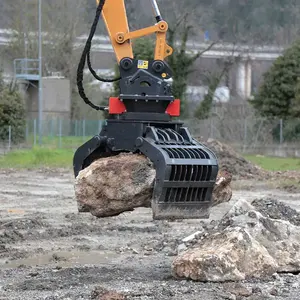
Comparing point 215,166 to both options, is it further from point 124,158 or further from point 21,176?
point 21,176

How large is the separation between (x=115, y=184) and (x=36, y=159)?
22.3 meters

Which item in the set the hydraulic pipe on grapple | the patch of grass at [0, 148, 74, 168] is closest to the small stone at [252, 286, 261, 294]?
the hydraulic pipe on grapple

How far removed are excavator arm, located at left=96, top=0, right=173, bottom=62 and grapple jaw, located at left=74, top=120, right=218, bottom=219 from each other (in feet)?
3.35

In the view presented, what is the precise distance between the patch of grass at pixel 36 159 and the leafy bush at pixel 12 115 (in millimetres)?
4425

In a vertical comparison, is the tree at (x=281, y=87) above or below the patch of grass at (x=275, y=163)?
above

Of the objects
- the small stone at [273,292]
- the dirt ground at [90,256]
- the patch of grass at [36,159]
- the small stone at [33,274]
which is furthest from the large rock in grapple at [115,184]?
the patch of grass at [36,159]

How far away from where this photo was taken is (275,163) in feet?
110

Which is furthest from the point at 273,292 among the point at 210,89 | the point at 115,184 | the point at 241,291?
the point at 210,89

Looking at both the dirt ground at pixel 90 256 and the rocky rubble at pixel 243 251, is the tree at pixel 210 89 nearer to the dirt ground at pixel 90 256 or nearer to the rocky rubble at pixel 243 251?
the dirt ground at pixel 90 256

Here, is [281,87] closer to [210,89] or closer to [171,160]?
[210,89]

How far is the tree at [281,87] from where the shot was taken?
41.6m

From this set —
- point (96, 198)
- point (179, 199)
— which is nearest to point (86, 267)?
point (96, 198)

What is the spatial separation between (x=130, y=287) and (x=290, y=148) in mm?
30679

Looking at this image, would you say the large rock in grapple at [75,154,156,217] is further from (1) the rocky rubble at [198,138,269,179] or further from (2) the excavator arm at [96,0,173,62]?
(1) the rocky rubble at [198,138,269,179]
